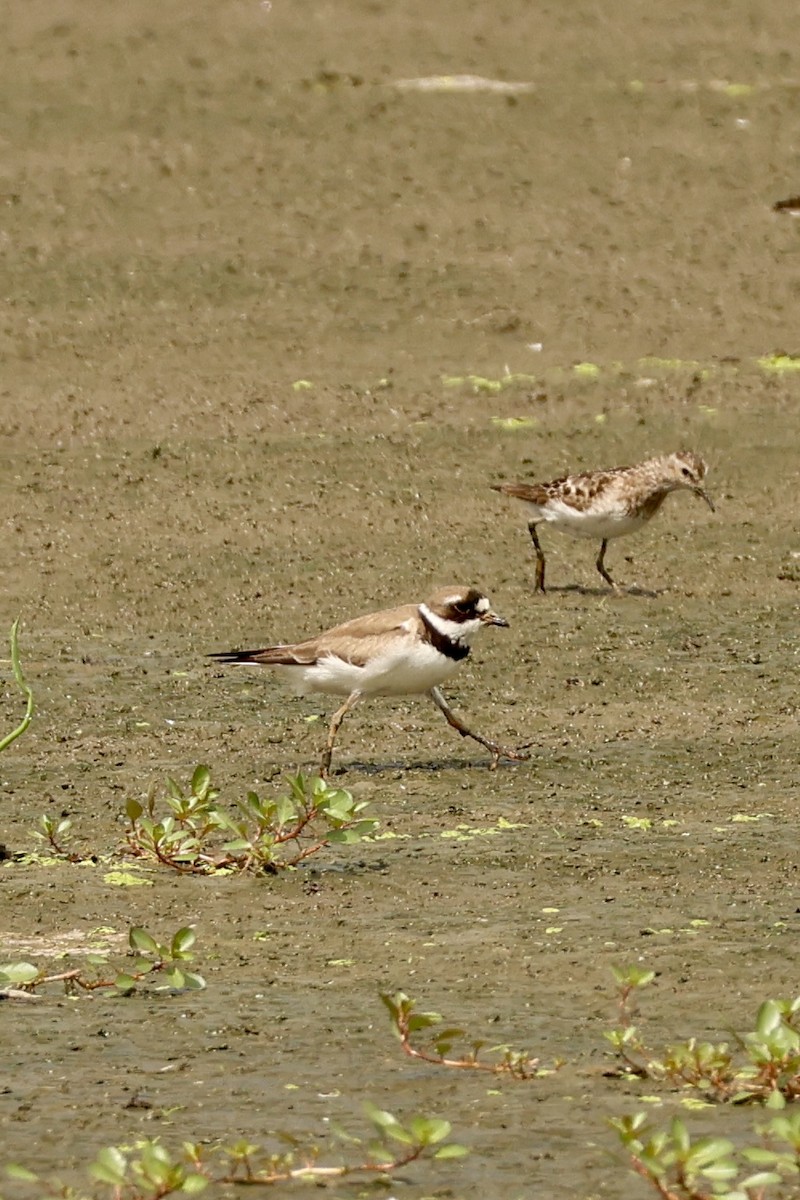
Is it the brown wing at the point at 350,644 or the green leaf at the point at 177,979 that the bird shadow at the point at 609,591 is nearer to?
the brown wing at the point at 350,644

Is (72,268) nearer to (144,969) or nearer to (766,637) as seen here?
(766,637)

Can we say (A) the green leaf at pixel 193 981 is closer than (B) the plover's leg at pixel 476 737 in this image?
Yes

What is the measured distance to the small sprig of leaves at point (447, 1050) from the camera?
559cm

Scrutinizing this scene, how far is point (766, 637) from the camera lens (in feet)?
37.5

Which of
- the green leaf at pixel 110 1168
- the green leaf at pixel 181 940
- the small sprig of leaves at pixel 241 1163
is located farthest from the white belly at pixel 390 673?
the green leaf at pixel 110 1168

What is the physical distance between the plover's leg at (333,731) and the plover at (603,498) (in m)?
→ 2.91

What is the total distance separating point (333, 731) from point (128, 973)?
2850 mm

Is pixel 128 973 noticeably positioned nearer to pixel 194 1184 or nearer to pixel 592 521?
pixel 194 1184

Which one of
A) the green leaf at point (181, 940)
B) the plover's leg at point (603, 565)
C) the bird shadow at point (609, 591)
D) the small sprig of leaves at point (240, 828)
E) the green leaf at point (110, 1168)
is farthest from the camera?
the plover's leg at point (603, 565)

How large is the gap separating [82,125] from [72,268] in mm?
2617

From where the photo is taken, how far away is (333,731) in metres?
9.31

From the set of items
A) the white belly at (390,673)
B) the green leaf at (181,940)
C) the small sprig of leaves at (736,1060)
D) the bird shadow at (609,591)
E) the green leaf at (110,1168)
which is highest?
the green leaf at (110,1168)

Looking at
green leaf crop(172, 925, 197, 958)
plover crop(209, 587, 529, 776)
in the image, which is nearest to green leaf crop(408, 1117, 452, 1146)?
green leaf crop(172, 925, 197, 958)

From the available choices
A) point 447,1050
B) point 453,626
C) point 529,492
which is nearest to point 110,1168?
point 447,1050
